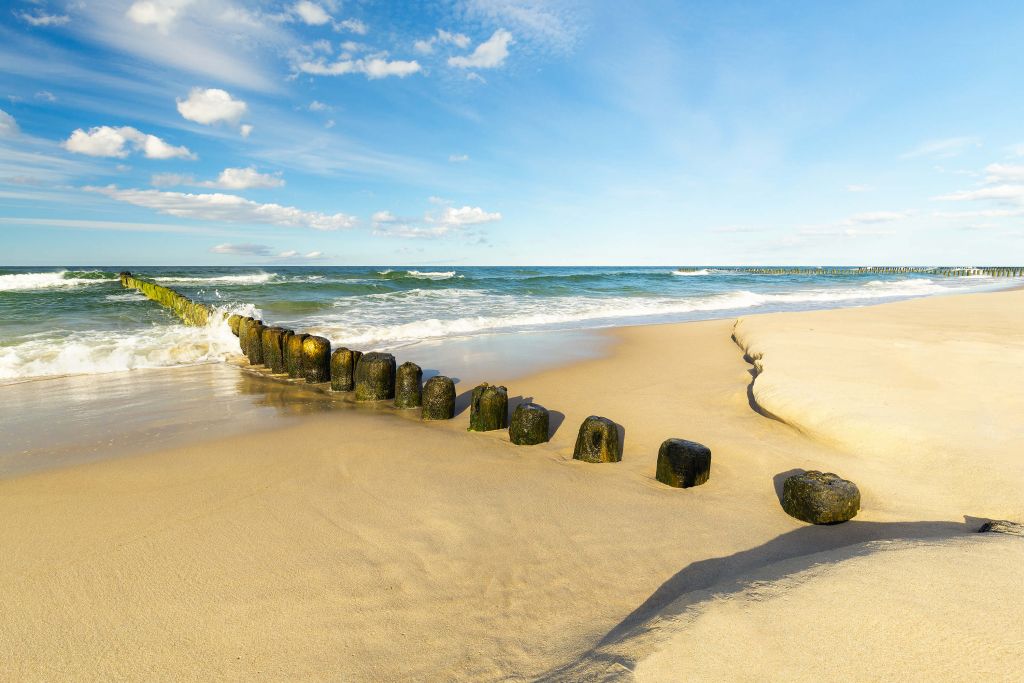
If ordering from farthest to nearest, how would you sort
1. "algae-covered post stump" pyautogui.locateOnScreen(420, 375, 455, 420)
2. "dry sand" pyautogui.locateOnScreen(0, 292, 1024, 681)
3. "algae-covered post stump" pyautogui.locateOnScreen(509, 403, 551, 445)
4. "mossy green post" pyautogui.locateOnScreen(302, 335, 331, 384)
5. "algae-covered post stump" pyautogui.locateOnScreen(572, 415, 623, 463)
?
"mossy green post" pyautogui.locateOnScreen(302, 335, 331, 384), "algae-covered post stump" pyautogui.locateOnScreen(420, 375, 455, 420), "algae-covered post stump" pyautogui.locateOnScreen(509, 403, 551, 445), "algae-covered post stump" pyautogui.locateOnScreen(572, 415, 623, 463), "dry sand" pyautogui.locateOnScreen(0, 292, 1024, 681)

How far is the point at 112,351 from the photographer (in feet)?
29.0

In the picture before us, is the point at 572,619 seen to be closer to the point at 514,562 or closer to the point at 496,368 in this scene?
the point at 514,562

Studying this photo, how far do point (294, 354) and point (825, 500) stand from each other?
6624 mm

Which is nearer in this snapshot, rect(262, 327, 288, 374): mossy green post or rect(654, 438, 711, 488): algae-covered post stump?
rect(654, 438, 711, 488): algae-covered post stump

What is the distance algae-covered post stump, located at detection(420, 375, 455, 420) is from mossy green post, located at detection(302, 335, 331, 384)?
8.02 ft

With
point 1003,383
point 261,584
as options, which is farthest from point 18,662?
point 1003,383

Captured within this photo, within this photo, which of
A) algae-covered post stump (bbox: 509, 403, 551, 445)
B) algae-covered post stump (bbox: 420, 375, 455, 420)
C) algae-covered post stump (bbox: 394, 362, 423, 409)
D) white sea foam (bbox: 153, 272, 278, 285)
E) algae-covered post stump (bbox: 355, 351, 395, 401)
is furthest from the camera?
white sea foam (bbox: 153, 272, 278, 285)

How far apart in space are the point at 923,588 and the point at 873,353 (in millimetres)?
5786

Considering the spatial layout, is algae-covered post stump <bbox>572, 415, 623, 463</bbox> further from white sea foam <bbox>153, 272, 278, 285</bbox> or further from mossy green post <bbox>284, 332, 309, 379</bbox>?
white sea foam <bbox>153, 272, 278, 285</bbox>

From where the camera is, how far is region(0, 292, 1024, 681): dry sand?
73.5 inches

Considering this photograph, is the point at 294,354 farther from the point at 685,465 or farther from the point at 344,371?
the point at 685,465

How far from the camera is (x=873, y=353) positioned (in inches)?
264

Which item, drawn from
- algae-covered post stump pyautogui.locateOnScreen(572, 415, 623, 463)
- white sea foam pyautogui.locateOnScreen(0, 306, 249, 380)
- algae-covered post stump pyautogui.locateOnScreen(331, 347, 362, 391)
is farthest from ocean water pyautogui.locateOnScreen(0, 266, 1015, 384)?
algae-covered post stump pyautogui.locateOnScreen(572, 415, 623, 463)

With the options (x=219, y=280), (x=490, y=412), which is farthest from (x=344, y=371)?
(x=219, y=280)
